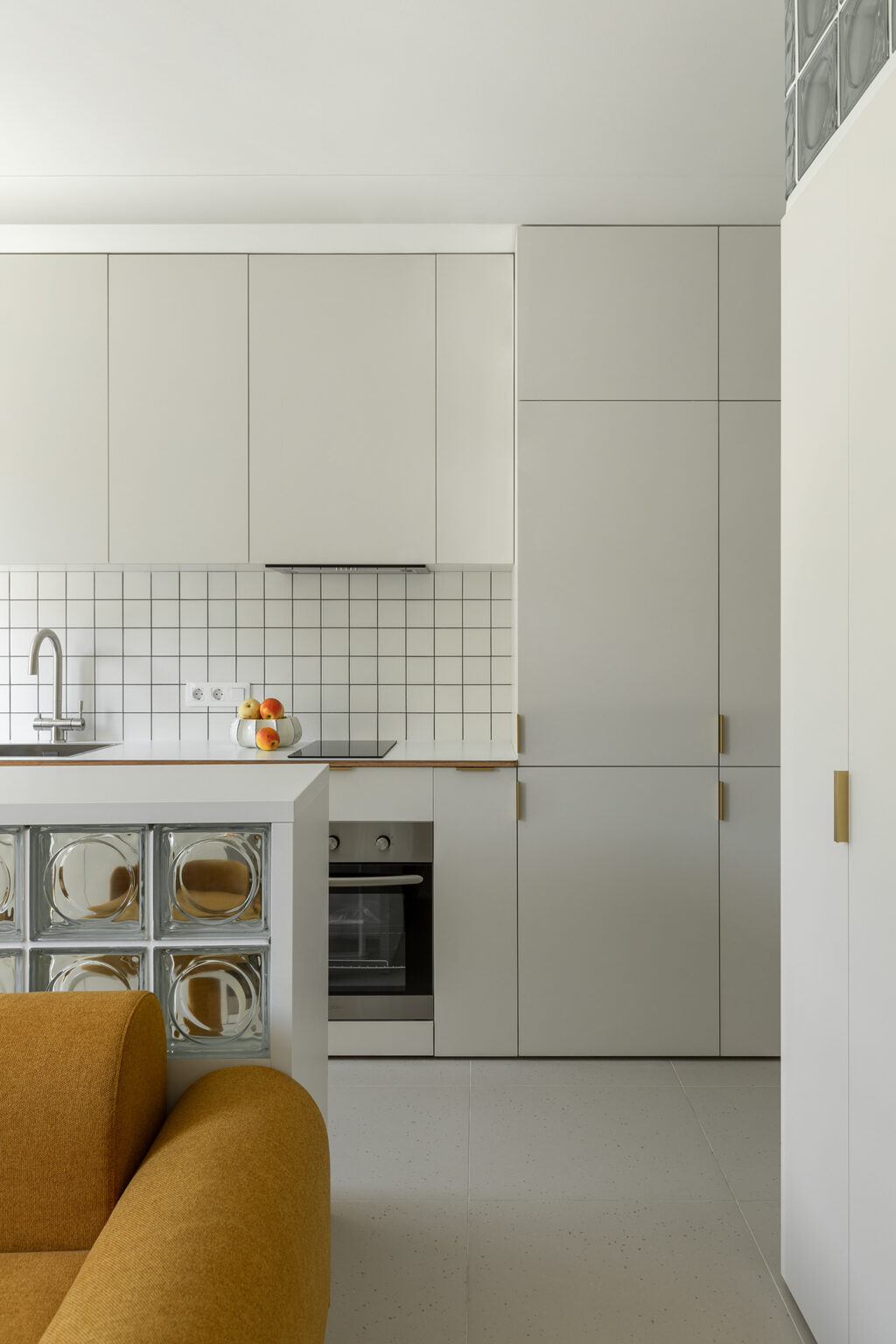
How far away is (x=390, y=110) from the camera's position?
7.91ft

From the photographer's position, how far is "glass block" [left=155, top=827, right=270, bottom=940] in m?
1.40

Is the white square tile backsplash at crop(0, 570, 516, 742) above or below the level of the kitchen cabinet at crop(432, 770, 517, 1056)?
above

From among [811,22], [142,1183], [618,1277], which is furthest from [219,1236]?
[811,22]

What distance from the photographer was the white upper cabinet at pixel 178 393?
9.92 ft

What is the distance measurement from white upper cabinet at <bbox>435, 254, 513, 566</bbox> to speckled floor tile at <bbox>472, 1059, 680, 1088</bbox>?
5.05 ft

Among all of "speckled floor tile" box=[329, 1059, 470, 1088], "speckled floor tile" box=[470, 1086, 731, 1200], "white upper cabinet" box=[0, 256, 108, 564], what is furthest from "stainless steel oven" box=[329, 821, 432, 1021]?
"white upper cabinet" box=[0, 256, 108, 564]

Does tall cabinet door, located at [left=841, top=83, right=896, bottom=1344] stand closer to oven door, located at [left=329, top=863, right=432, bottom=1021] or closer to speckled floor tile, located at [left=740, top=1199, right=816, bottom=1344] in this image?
speckled floor tile, located at [left=740, top=1199, right=816, bottom=1344]

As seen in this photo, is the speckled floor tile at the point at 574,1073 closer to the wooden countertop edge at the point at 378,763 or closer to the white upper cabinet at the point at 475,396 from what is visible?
the wooden countertop edge at the point at 378,763

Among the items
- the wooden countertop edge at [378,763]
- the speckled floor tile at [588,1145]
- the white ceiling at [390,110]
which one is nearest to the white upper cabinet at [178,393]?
the white ceiling at [390,110]

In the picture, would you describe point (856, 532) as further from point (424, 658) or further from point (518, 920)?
point (424, 658)

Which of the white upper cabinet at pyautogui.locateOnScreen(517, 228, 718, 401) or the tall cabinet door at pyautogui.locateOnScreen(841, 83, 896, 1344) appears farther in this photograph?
the white upper cabinet at pyautogui.locateOnScreen(517, 228, 718, 401)

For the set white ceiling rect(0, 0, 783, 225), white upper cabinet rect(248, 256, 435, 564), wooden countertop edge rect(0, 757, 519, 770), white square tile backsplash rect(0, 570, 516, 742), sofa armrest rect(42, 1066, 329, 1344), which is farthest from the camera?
white square tile backsplash rect(0, 570, 516, 742)

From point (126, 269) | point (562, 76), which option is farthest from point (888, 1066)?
point (126, 269)

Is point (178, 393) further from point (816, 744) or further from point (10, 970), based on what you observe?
point (816, 744)
